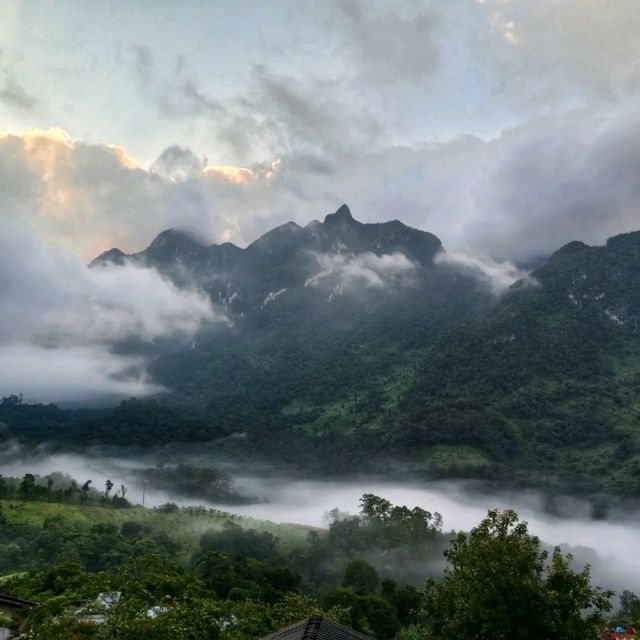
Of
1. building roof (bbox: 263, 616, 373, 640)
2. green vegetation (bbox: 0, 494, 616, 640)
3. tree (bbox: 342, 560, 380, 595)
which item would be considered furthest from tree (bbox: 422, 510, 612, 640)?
tree (bbox: 342, 560, 380, 595)

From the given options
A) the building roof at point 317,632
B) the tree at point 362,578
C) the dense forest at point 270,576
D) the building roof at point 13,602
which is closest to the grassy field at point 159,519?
the dense forest at point 270,576

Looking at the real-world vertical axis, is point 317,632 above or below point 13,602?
above

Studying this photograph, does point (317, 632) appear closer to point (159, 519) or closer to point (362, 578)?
point (362, 578)

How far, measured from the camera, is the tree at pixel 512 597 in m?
23.8

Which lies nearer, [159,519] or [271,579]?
[271,579]

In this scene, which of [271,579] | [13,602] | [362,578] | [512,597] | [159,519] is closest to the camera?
[512,597]

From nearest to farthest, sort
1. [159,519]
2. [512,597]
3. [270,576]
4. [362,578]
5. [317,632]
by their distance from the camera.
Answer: [317,632], [512,597], [270,576], [362,578], [159,519]

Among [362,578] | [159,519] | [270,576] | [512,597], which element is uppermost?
[512,597]

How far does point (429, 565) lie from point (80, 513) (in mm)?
74195

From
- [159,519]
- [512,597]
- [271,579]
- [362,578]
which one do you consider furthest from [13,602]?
[159,519]

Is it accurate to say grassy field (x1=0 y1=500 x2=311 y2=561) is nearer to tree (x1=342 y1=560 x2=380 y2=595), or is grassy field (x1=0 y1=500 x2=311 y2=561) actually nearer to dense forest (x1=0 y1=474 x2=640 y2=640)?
dense forest (x1=0 y1=474 x2=640 y2=640)

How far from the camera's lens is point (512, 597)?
23922mm

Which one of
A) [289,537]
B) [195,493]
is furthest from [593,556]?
[195,493]

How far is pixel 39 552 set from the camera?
10700 centimetres
